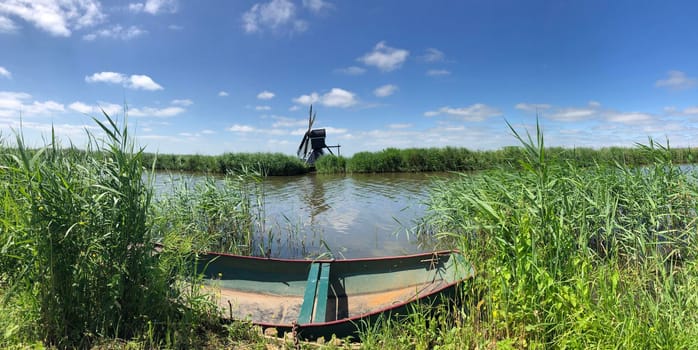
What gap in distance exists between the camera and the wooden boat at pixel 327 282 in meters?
4.60

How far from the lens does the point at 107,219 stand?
9.07 feet

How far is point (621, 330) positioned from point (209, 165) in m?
32.3

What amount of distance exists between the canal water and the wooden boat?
32.6 inches

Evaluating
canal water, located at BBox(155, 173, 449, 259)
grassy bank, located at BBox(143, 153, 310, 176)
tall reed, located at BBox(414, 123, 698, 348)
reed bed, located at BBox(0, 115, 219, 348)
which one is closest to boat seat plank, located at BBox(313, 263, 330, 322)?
canal water, located at BBox(155, 173, 449, 259)

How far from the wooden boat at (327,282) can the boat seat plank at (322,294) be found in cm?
1

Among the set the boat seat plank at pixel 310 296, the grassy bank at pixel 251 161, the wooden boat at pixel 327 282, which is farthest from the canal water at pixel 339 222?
the grassy bank at pixel 251 161

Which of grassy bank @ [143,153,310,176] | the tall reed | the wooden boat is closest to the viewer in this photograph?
the tall reed

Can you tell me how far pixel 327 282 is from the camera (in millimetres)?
4512

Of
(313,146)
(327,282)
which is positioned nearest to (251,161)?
(313,146)

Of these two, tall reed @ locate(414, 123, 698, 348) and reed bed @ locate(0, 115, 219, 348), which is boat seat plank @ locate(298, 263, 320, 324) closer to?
reed bed @ locate(0, 115, 219, 348)

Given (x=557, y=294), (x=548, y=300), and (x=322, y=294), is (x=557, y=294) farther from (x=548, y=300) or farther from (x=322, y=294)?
(x=322, y=294)

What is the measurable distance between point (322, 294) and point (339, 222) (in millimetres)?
6192

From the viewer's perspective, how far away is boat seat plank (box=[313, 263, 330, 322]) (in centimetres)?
383

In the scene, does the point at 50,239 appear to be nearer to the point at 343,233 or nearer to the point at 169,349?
the point at 169,349
